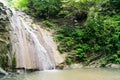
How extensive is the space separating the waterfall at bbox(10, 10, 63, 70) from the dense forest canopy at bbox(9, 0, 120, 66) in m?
0.94

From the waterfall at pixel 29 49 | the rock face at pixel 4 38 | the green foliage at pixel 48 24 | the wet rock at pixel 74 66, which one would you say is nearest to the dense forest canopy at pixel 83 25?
the green foliage at pixel 48 24

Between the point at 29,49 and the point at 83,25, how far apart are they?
212 inches

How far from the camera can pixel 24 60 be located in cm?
1248

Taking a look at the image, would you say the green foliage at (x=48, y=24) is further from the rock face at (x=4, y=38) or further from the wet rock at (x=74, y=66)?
the rock face at (x=4, y=38)

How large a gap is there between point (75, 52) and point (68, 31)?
2.21 meters

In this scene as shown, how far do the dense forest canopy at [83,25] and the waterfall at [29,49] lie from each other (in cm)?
94

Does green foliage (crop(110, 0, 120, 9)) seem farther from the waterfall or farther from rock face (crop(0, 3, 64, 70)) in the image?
the waterfall

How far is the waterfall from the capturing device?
40.9 feet

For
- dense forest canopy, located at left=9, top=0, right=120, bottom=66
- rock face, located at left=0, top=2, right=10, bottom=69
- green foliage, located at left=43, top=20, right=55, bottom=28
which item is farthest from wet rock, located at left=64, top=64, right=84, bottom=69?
green foliage, located at left=43, top=20, right=55, bottom=28

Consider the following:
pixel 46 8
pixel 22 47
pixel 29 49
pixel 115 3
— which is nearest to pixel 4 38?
pixel 22 47

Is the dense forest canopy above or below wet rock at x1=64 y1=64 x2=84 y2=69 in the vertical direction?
above

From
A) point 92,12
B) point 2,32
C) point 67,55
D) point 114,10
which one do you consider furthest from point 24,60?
point 114,10

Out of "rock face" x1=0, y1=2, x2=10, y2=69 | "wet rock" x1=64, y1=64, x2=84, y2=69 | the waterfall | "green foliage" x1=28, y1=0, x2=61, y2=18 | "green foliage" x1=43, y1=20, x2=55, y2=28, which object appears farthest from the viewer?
"green foliage" x1=28, y1=0, x2=61, y2=18

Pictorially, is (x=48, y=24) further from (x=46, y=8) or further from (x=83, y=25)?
(x=83, y=25)
